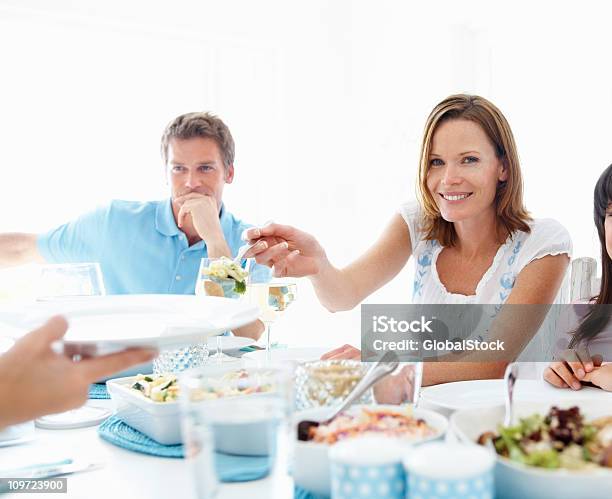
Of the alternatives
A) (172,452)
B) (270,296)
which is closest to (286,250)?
(270,296)

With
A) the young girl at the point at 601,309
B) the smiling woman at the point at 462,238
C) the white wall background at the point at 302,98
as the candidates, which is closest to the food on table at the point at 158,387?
the smiling woman at the point at 462,238

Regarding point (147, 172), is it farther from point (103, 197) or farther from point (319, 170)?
point (319, 170)

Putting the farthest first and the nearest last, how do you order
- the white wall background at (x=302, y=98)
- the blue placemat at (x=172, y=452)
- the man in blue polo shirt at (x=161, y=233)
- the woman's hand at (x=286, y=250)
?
the white wall background at (x=302, y=98), the man in blue polo shirt at (x=161, y=233), the woman's hand at (x=286, y=250), the blue placemat at (x=172, y=452)

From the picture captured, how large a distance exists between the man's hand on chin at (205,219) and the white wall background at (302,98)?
6.74ft

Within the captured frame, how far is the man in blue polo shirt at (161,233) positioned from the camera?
8.29ft

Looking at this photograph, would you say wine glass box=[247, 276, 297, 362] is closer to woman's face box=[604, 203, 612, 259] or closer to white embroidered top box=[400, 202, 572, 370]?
white embroidered top box=[400, 202, 572, 370]

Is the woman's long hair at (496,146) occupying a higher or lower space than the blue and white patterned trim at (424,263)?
higher

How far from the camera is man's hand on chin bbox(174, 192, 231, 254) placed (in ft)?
7.72

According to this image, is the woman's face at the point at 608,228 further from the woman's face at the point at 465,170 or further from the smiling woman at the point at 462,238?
the woman's face at the point at 465,170

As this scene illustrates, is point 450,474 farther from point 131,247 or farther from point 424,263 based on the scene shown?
point 131,247

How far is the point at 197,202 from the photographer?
2.43 metres

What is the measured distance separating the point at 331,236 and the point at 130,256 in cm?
282

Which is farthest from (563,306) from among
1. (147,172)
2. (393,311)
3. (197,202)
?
(147,172)

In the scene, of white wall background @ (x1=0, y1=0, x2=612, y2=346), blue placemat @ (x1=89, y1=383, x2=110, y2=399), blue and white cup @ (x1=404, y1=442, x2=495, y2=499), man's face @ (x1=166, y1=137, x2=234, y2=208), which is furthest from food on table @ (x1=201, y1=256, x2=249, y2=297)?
white wall background @ (x1=0, y1=0, x2=612, y2=346)
